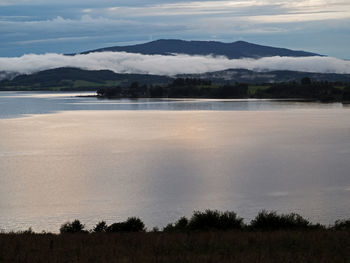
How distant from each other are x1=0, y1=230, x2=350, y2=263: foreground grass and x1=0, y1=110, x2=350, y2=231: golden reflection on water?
7.77m

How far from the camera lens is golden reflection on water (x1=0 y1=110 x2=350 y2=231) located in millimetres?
20953

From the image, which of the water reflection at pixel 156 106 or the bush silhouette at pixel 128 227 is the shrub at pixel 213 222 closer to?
the bush silhouette at pixel 128 227

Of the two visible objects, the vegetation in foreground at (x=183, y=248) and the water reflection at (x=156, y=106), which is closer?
the vegetation in foreground at (x=183, y=248)

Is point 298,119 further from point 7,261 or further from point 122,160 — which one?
point 7,261

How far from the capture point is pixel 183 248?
942cm

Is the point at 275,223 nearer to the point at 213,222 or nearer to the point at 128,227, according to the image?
the point at 213,222

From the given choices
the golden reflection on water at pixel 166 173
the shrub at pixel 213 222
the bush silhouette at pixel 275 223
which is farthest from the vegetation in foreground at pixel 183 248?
the golden reflection on water at pixel 166 173

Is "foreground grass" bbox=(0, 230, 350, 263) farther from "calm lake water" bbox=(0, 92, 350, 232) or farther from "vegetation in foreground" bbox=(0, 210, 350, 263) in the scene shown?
"calm lake water" bbox=(0, 92, 350, 232)

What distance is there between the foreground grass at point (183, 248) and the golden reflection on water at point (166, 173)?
7769 mm

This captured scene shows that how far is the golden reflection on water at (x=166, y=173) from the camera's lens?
68.7 feet

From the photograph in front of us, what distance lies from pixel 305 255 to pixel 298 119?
60114 millimetres

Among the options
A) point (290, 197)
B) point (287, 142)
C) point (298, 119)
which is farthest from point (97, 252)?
point (298, 119)

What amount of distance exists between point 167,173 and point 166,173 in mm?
47

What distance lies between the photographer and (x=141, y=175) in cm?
2900
